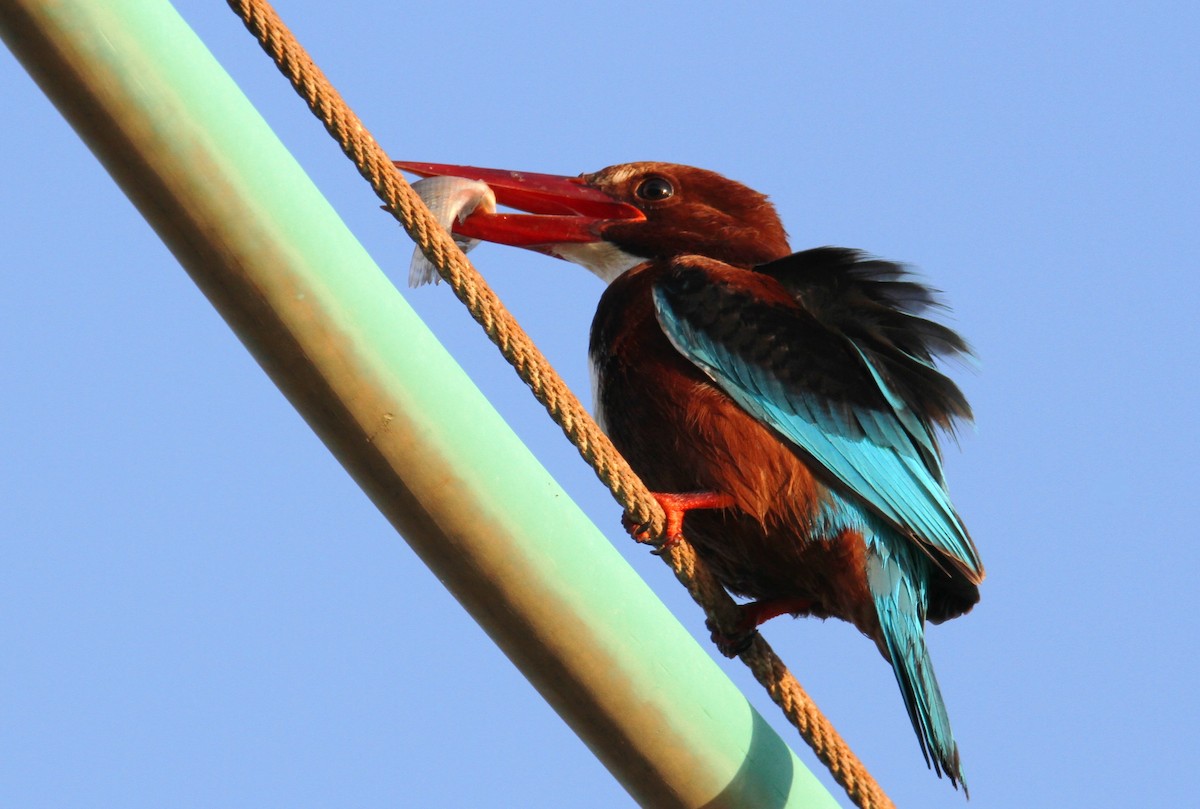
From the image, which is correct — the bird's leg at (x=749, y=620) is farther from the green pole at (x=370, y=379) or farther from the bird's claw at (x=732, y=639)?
the green pole at (x=370, y=379)

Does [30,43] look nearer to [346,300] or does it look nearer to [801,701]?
[346,300]

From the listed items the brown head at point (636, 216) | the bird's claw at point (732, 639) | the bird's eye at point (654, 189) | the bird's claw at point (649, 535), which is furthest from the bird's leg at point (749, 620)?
the bird's eye at point (654, 189)

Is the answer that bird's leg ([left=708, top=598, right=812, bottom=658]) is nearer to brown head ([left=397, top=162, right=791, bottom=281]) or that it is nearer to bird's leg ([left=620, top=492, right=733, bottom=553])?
bird's leg ([left=620, top=492, right=733, bottom=553])

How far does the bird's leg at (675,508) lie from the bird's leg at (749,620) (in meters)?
0.19

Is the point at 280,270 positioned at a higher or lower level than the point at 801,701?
higher

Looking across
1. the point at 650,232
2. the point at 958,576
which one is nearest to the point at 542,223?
the point at 650,232

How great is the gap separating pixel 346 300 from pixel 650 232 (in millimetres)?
2441

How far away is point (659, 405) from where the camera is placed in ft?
11.2

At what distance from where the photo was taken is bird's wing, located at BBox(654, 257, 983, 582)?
3.33m

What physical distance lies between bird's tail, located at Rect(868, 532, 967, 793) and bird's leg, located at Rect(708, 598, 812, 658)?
24 cm

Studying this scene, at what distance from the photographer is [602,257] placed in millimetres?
4238

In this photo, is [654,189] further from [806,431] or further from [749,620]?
[749,620]

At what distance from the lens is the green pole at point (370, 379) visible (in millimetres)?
1783

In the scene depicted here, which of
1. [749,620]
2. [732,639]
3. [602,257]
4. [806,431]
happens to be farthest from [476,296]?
[602,257]
